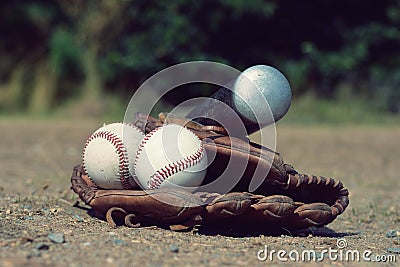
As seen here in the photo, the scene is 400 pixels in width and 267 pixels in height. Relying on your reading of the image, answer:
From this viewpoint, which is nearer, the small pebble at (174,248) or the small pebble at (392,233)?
the small pebble at (174,248)

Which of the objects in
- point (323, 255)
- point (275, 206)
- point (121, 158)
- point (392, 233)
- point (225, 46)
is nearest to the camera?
point (323, 255)

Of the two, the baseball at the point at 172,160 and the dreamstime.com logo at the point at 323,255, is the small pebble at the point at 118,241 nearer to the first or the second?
the baseball at the point at 172,160

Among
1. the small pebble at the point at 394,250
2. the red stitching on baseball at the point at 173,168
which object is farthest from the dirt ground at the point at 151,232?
the red stitching on baseball at the point at 173,168

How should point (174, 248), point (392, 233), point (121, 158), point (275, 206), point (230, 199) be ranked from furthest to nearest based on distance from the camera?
point (392, 233), point (121, 158), point (275, 206), point (230, 199), point (174, 248)

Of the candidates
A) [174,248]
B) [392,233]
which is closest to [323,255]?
[174,248]

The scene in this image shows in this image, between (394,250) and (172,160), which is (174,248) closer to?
(172,160)

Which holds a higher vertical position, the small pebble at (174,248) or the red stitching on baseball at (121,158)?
the red stitching on baseball at (121,158)

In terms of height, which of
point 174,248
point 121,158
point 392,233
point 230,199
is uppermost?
point 121,158

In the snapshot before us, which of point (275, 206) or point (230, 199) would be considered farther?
point (275, 206)
